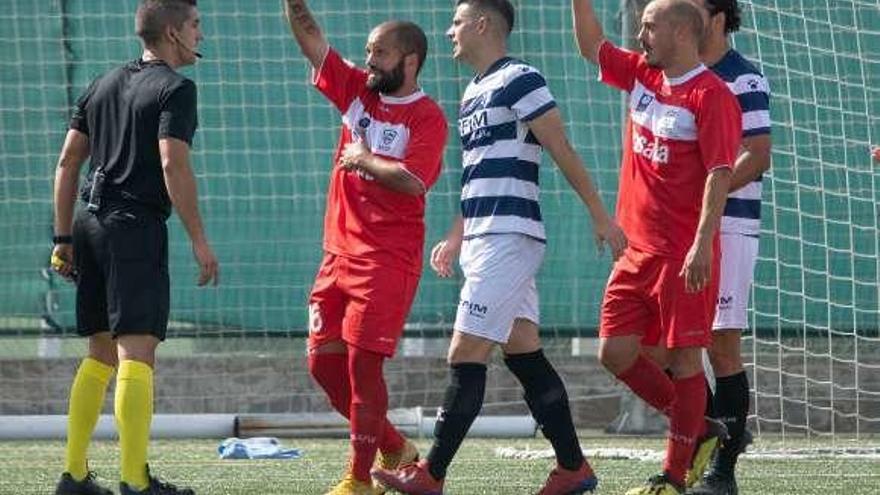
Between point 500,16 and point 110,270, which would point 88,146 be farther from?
point 500,16

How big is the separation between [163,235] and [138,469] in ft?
2.75

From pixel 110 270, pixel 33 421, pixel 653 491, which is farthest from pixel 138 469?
pixel 33 421

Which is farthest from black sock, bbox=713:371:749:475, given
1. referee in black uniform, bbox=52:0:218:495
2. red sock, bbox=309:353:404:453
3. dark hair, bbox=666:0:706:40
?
referee in black uniform, bbox=52:0:218:495

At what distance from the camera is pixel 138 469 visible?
8.10 m

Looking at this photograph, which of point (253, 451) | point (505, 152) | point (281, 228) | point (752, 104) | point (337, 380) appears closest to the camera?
point (505, 152)

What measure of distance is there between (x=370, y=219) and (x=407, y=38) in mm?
693

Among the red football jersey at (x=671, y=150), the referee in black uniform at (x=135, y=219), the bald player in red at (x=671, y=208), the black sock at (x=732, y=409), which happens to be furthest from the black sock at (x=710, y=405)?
the referee in black uniform at (x=135, y=219)

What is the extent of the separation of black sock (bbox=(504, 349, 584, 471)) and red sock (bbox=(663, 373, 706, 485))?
35cm

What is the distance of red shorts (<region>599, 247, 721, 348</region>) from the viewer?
27.3ft

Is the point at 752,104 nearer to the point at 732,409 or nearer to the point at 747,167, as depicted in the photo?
the point at 747,167

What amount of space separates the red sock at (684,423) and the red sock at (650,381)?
0.59ft

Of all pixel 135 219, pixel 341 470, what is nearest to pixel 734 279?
pixel 341 470

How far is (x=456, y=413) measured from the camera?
8242mm

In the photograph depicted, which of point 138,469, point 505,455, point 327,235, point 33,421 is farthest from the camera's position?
point 33,421
